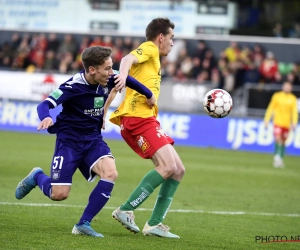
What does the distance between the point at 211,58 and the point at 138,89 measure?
18380 mm

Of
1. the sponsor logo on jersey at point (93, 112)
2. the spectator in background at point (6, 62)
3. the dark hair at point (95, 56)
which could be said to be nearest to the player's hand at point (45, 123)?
the sponsor logo on jersey at point (93, 112)

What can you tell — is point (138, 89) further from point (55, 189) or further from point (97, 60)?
point (55, 189)

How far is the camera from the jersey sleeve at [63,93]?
7428 mm

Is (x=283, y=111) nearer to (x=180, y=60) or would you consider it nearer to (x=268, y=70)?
(x=268, y=70)

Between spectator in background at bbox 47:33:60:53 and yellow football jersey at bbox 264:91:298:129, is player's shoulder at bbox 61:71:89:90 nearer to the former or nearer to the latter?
yellow football jersey at bbox 264:91:298:129

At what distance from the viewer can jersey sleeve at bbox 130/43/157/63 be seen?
8023 millimetres

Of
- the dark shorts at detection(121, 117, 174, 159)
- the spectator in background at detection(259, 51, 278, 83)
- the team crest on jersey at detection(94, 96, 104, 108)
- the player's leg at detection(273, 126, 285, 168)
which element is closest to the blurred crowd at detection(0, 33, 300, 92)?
the spectator in background at detection(259, 51, 278, 83)

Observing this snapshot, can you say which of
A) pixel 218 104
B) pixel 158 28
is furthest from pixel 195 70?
pixel 158 28

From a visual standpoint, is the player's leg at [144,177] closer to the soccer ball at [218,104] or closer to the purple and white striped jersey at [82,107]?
the purple and white striped jersey at [82,107]

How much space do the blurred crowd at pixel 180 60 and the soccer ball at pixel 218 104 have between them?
52.6ft

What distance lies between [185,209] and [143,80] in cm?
282

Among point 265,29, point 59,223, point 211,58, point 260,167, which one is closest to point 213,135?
point 211,58

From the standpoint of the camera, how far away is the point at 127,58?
309 inches

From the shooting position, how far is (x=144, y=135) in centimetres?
798
